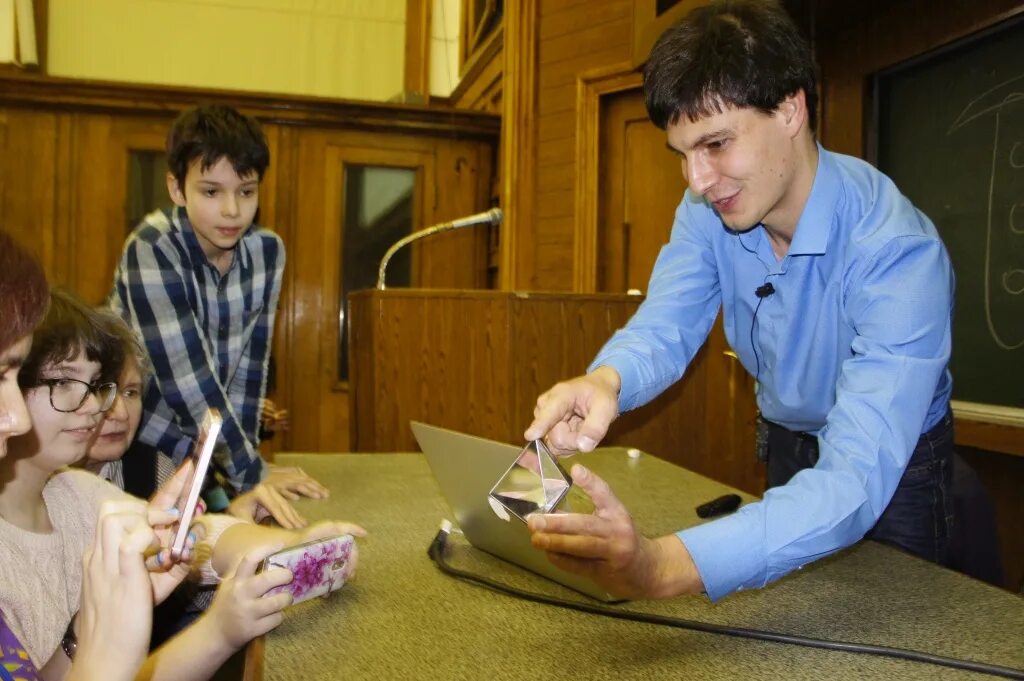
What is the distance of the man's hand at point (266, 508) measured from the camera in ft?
4.38

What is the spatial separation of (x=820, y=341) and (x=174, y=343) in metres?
1.23

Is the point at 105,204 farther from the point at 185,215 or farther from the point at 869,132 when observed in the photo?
the point at 869,132

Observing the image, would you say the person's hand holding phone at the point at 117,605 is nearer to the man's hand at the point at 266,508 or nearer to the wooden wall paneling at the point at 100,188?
the man's hand at the point at 266,508

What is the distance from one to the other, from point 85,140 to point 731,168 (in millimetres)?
4259

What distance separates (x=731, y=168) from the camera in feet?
3.78

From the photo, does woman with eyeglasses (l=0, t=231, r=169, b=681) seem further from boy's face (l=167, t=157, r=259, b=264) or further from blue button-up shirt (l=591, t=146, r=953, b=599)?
boy's face (l=167, t=157, r=259, b=264)

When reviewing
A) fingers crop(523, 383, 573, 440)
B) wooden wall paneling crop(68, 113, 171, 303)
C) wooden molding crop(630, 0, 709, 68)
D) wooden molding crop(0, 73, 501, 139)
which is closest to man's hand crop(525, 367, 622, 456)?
fingers crop(523, 383, 573, 440)

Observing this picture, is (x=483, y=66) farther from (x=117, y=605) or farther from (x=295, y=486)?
(x=117, y=605)

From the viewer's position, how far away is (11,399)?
84cm

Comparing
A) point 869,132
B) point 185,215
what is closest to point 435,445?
point 185,215

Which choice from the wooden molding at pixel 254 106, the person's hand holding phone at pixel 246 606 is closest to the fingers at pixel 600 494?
the person's hand holding phone at pixel 246 606

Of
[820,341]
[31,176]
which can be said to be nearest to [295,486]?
[820,341]

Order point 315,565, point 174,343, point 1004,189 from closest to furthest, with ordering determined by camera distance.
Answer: point 315,565, point 174,343, point 1004,189

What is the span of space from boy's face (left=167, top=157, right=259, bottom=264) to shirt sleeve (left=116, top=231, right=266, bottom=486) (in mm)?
111
